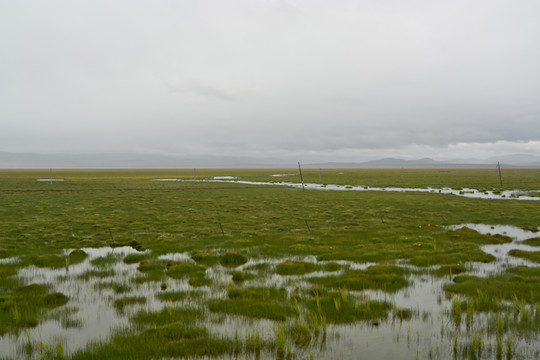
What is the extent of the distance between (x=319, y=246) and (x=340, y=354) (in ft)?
36.4

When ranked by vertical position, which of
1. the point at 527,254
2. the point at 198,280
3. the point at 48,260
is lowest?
the point at 527,254

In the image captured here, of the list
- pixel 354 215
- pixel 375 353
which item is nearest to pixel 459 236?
pixel 354 215

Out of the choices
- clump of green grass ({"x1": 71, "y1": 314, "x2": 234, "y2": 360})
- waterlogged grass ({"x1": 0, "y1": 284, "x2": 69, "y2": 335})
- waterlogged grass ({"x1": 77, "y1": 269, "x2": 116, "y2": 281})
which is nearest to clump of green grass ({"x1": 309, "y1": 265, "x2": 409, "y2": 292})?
clump of green grass ({"x1": 71, "y1": 314, "x2": 234, "y2": 360})

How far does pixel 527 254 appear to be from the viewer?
16125mm

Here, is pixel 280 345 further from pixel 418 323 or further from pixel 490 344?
pixel 490 344

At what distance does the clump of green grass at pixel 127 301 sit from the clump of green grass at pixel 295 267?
5389mm

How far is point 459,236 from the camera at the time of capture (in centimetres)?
2081

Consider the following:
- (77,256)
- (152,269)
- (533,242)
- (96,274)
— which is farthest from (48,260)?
(533,242)

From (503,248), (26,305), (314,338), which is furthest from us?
(503,248)

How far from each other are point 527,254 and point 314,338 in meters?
13.4

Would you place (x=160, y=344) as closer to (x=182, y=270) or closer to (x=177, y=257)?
(x=182, y=270)

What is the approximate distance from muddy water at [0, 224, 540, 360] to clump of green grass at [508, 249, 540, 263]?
9.39 ft

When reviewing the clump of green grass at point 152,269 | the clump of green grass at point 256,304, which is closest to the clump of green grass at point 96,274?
the clump of green grass at point 152,269

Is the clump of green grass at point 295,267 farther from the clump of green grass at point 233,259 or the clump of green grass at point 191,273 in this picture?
the clump of green grass at point 191,273
